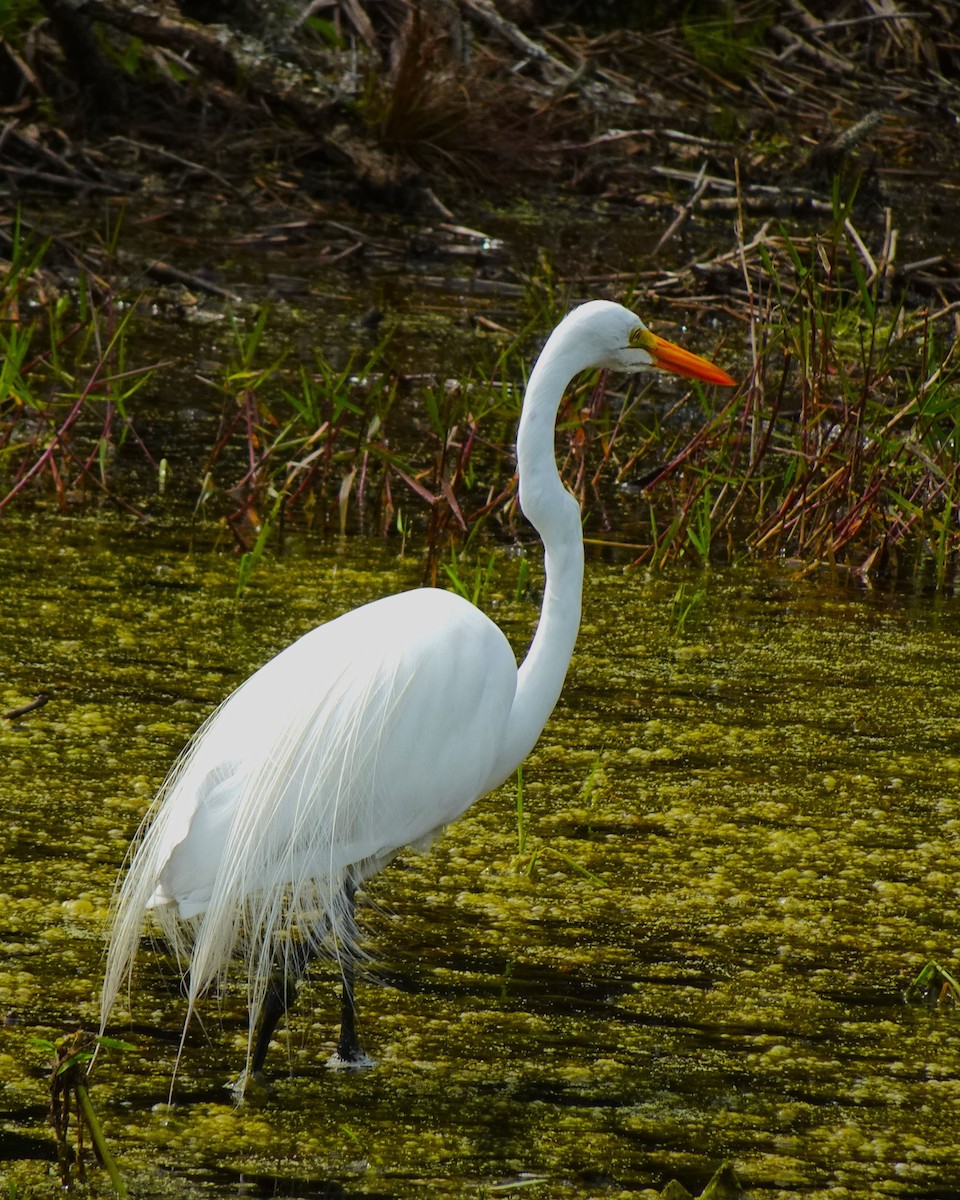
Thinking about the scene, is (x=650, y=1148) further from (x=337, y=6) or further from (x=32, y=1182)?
(x=337, y=6)

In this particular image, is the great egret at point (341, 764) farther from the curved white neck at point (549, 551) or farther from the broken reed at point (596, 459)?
the broken reed at point (596, 459)

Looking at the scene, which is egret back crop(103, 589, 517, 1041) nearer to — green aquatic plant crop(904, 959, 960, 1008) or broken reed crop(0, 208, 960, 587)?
green aquatic plant crop(904, 959, 960, 1008)

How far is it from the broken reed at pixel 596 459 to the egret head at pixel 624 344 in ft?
3.84

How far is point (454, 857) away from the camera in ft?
9.30

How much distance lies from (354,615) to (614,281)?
3.74 metres

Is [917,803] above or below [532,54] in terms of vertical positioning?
below

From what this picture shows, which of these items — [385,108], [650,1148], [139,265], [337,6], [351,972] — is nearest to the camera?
[650,1148]

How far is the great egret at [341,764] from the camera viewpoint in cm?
215

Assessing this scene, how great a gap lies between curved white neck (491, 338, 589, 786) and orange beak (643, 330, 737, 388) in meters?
0.16

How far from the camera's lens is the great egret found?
215 cm

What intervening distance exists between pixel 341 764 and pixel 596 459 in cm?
300

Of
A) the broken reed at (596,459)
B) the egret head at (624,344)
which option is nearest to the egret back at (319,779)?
the egret head at (624,344)

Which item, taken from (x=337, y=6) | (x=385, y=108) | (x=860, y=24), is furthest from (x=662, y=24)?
(x=385, y=108)

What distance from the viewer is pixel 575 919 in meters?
2.62
